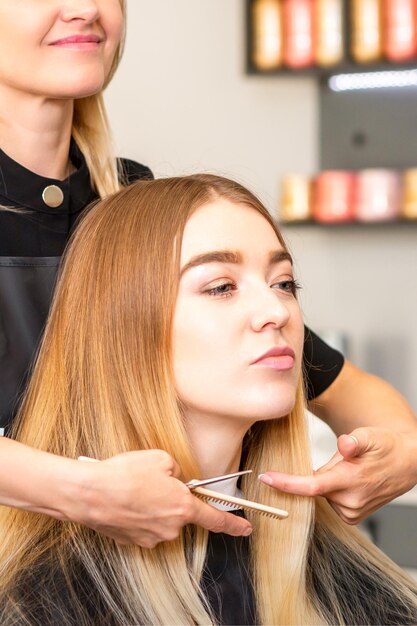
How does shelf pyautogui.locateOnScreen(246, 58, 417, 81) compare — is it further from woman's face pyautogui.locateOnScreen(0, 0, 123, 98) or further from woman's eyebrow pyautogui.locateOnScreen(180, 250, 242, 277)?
woman's eyebrow pyautogui.locateOnScreen(180, 250, 242, 277)

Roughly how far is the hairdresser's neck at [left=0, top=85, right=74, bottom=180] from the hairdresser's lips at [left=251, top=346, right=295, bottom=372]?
488mm

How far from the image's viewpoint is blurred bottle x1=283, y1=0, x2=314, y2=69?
391 centimetres

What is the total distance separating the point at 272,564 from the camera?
1560 mm

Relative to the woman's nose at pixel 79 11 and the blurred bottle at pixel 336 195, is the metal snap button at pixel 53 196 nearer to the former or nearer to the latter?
the woman's nose at pixel 79 11

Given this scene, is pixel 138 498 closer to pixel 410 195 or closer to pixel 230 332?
pixel 230 332

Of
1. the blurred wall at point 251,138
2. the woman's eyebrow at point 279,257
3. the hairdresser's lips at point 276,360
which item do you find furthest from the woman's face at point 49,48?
the blurred wall at point 251,138

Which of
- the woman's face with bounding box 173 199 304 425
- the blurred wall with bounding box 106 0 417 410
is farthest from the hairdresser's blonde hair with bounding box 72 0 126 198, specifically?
the blurred wall with bounding box 106 0 417 410

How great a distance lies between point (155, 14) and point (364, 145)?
37.4 inches

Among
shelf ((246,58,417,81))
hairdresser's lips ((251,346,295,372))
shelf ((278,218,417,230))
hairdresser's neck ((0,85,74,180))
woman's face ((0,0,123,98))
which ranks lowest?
shelf ((278,218,417,230))

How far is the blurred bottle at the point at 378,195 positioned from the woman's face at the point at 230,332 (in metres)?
2.41

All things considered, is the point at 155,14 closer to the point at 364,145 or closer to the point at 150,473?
the point at 364,145

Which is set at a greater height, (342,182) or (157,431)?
(157,431)

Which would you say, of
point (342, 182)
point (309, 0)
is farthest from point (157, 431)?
point (309, 0)

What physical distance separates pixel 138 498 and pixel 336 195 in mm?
2810
